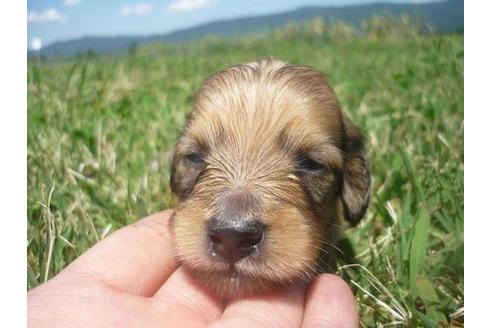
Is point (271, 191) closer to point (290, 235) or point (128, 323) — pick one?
point (290, 235)

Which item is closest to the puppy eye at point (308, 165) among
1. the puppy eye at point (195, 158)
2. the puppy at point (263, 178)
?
the puppy at point (263, 178)

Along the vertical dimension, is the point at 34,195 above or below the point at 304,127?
below

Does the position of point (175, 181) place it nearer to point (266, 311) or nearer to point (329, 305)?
point (266, 311)

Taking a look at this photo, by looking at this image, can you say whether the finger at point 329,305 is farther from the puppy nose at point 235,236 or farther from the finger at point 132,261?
the finger at point 132,261

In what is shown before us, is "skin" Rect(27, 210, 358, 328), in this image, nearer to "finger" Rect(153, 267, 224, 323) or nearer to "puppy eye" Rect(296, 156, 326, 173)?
"finger" Rect(153, 267, 224, 323)

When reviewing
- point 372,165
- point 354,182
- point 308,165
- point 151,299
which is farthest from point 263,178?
point 372,165

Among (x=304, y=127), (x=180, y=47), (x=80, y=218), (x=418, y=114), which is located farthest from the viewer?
(x=180, y=47)
